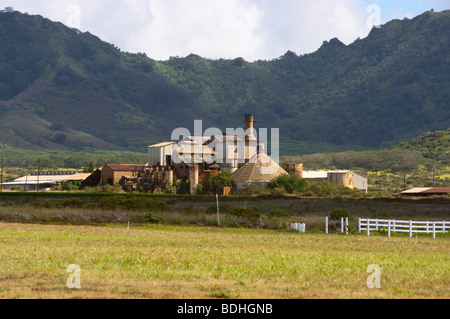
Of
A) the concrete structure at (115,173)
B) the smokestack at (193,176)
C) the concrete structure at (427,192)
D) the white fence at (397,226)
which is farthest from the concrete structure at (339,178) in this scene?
the white fence at (397,226)

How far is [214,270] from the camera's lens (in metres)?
20.6

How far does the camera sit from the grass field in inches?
649

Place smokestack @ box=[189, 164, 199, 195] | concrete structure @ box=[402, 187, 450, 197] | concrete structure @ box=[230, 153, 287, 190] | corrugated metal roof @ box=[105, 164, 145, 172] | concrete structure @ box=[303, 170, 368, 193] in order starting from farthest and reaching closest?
corrugated metal roof @ box=[105, 164, 145, 172]
concrete structure @ box=[303, 170, 368, 193]
smokestack @ box=[189, 164, 199, 195]
concrete structure @ box=[230, 153, 287, 190]
concrete structure @ box=[402, 187, 450, 197]

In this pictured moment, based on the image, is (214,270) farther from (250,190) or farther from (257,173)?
(257,173)

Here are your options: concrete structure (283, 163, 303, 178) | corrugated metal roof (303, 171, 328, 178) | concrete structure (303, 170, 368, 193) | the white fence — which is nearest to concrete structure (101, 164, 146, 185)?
concrete structure (283, 163, 303, 178)

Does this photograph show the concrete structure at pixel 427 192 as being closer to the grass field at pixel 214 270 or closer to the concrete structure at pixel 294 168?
the concrete structure at pixel 294 168

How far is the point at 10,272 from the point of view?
1916cm

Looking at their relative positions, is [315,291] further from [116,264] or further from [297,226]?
[297,226]

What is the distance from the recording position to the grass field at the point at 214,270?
54.1 feet

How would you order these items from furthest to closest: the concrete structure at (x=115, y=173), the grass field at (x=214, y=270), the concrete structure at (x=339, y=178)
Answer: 1. the concrete structure at (x=115, y=173)
2. the concrete structure at (x=339, y=178)
3. the grass field at (x=214, y=270)

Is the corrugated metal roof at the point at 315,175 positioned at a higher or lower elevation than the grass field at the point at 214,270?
higher

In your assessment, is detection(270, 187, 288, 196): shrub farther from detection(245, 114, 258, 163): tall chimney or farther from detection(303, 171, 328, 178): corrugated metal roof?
detection(303, 171, 328, 178): corrugated metal roof
